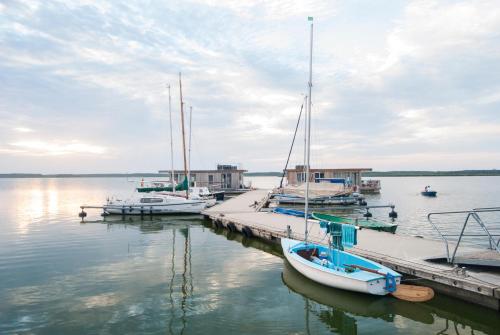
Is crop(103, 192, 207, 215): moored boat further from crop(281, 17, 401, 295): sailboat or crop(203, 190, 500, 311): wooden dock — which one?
crop(281, 17, 401, 295): sailboat

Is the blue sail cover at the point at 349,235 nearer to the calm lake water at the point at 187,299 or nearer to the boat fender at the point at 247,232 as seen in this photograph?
the calm lake water at the point at 187,299

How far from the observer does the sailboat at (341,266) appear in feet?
37.4

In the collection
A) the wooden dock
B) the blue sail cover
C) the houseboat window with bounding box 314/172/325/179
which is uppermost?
the houseboat window with bounding box 314/172/325/179

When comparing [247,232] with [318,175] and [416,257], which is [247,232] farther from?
[318,175]

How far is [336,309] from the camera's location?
452 inches

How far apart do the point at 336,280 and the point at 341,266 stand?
163cm

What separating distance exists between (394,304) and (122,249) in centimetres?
1527

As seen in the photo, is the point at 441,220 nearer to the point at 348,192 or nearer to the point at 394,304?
the point at 348,192

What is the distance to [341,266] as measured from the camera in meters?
13.7

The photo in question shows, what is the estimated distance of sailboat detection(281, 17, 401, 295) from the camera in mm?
11406

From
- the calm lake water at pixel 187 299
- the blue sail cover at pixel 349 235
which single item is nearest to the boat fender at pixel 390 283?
the calm lake water at pixel 187 299

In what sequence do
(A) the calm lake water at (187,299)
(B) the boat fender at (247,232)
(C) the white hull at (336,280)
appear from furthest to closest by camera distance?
(B) the boat fender at (247,232), (C) the white hull at (336,280), (A) the calm lake water at (187,299)

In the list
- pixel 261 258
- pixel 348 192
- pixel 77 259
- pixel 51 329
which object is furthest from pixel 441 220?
pixel 51 329

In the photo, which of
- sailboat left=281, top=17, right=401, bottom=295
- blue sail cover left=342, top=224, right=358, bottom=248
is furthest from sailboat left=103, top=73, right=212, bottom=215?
blue sail cover left=342, top=224, right=358, bottom=248
